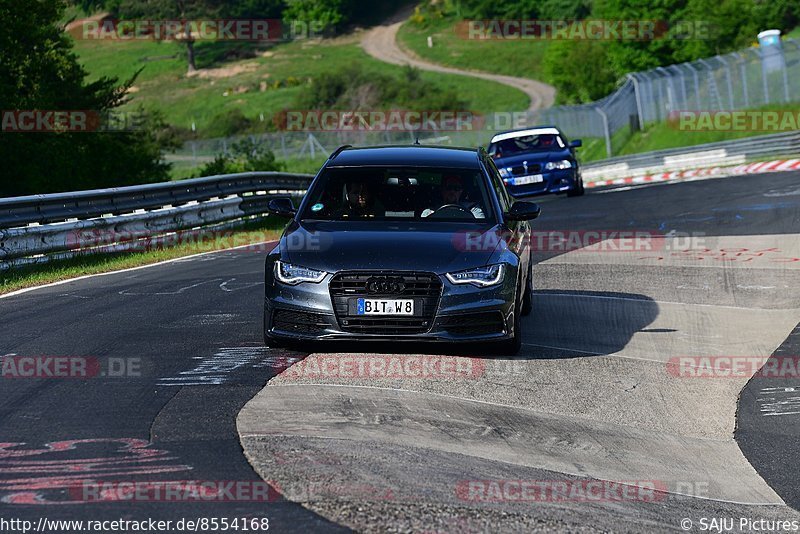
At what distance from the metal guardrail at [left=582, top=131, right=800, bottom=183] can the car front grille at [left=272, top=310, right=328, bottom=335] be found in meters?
29.7

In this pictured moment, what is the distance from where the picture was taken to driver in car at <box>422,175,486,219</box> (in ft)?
33.5

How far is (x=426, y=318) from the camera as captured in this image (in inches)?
355

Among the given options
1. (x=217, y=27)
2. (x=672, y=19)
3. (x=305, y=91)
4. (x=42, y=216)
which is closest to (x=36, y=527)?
(x=42, y=216)

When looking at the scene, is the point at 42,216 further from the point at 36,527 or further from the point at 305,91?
the point at 305,91

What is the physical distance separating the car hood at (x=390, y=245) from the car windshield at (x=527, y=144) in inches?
702

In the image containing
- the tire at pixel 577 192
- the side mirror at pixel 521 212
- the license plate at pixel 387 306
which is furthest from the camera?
the tire at pixel 577 192

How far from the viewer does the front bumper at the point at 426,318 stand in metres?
9.02

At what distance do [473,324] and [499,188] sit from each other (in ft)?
7.28

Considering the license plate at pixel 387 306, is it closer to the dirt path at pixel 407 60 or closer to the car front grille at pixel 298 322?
the car front grille at pixel 298 322

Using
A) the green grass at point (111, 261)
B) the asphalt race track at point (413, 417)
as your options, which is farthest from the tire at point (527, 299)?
the green grass at point (111, 261)

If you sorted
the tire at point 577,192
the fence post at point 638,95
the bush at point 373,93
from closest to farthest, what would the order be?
the tire at point 577,192, the fence post at point 638,95, the bush at point 373,93

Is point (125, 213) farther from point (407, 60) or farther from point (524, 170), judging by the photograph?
point (407, 60)

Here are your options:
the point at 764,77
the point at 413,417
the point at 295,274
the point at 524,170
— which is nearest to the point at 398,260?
the point at 295,274

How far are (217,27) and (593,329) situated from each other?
115135mm
